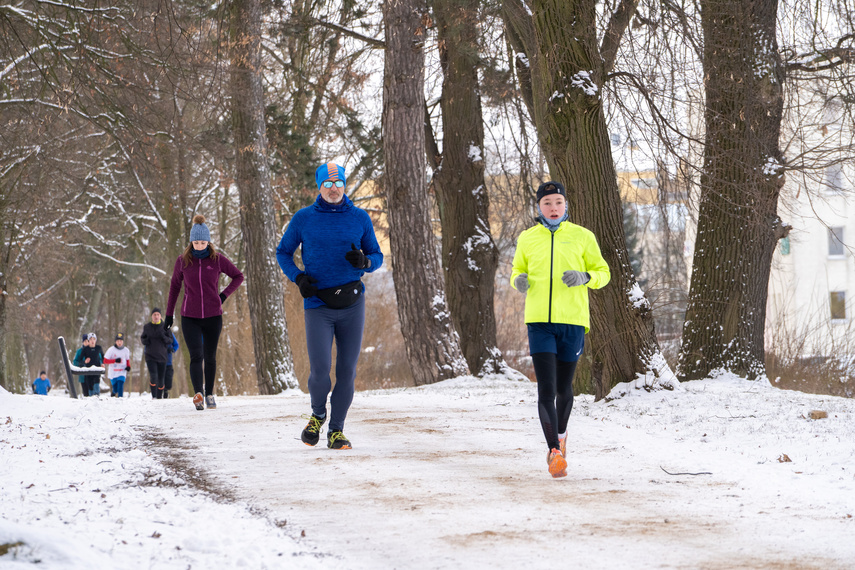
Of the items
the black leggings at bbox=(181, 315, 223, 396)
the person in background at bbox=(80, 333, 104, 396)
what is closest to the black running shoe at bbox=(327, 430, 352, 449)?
the black leggings at bbox=(181, 315, 223, 396)

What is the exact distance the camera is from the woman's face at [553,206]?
5.51 metres

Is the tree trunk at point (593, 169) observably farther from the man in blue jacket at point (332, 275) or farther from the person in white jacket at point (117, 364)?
the person in white jacket at point (117, 364)

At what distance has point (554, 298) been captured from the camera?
17.7 feet

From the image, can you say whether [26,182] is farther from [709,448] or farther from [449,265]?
[709,448]

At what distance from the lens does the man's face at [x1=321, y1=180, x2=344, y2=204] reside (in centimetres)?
611

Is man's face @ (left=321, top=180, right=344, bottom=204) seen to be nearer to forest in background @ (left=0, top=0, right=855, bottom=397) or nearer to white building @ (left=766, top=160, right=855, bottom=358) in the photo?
forest in background @ (left=0, top=0, right=855, bottom=397)

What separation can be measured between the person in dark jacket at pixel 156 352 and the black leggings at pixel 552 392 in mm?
11607

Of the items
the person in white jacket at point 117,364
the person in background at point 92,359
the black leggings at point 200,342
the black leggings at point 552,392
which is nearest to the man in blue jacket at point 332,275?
the black leggings at point 552,392

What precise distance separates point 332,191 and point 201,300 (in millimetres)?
3728

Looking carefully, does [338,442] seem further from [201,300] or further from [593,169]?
[593,169]

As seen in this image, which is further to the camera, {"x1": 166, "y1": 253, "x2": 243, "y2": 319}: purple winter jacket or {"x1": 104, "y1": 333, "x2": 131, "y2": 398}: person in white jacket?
{"x1": 104, "y1": 333, "x2": 131, "y2": 398}: person in white jacket

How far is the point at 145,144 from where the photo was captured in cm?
1187

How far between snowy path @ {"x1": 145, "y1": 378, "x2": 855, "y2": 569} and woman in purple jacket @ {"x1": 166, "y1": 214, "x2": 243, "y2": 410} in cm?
115

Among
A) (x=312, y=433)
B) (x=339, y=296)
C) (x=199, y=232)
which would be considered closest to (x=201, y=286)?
(x=199, y=232)
